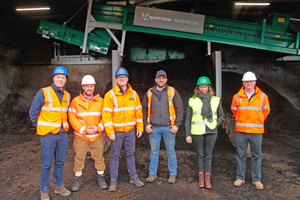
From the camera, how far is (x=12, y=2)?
832cm

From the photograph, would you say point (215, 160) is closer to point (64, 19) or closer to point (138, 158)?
point (138, 158)

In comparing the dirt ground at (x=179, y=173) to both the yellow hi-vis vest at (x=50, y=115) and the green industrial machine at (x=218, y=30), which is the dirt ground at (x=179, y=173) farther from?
the green industrial machine at (x=218, y=30)

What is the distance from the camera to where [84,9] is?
29.5 feet

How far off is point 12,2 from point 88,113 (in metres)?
8.94

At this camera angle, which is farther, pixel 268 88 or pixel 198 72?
pixel 268 88

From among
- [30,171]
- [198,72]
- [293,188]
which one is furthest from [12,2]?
[293,188]

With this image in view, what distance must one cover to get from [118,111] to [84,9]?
26.5 ft

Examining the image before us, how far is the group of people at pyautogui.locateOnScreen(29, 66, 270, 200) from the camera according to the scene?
280 centimetres

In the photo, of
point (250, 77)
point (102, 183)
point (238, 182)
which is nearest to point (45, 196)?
point (102, 183)

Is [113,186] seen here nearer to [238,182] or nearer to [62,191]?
[62,191]

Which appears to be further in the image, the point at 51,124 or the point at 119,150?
the point at 119,150

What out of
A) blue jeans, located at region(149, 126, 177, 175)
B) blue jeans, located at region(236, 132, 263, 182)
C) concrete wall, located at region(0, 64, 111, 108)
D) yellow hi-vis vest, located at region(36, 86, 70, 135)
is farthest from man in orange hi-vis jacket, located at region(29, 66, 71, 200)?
concrete wall, located at region(0, 64, 111, 108)

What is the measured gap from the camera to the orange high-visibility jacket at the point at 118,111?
2.92m

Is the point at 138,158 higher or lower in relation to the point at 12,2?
lower
